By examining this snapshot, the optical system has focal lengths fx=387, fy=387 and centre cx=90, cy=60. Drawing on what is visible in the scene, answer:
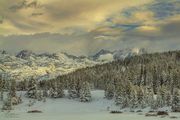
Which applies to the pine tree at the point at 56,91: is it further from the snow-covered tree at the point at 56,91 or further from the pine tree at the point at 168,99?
the pine tree at the point at 168,99

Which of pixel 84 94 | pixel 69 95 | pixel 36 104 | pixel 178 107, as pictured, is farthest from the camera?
pixel 69 95

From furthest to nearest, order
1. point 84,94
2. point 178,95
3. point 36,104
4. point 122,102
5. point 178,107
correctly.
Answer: point 84,94, point 36,104, point 122,102, point 178,95, point 178,107

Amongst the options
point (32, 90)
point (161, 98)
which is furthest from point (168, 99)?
point (32, 90)

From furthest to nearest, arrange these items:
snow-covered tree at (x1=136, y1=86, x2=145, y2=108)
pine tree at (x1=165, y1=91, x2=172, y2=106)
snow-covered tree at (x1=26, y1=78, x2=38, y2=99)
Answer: snow-covered tree at (x1=26, y1=78, x2=38, y2=99), snow-covered tree at (x1=136, y1=86, x2=145, y2=108), pine tree at (x1=165, y1=91, x2=172, y2=106)

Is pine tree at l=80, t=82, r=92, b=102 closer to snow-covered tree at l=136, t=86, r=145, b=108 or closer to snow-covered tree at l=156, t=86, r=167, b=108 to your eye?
snow-covered tree at l=136, t=86, r=145, b=108

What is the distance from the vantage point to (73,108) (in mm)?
156375

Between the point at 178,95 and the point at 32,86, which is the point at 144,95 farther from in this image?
the point at 32,86

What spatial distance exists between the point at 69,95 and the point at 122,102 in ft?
146

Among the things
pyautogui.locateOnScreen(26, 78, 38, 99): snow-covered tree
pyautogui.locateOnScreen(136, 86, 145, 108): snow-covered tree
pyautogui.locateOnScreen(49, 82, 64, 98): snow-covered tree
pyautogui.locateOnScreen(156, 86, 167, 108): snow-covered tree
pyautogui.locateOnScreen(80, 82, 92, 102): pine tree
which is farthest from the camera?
pyautogui.locateOnScreen(49, 82, 64, 98): snow-covered tree

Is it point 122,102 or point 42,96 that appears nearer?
point 122,102

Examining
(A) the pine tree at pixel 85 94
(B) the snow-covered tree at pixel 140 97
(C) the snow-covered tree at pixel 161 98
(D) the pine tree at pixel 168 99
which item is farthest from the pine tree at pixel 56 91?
(D) the pine tree at pixel 168 99

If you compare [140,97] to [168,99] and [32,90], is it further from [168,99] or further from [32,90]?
[32,90]

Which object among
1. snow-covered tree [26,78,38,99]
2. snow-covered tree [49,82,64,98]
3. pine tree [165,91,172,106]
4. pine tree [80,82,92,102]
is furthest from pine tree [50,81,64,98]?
pine tree [165,91,172,106]

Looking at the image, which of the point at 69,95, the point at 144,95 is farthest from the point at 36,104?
the point at 144,95
